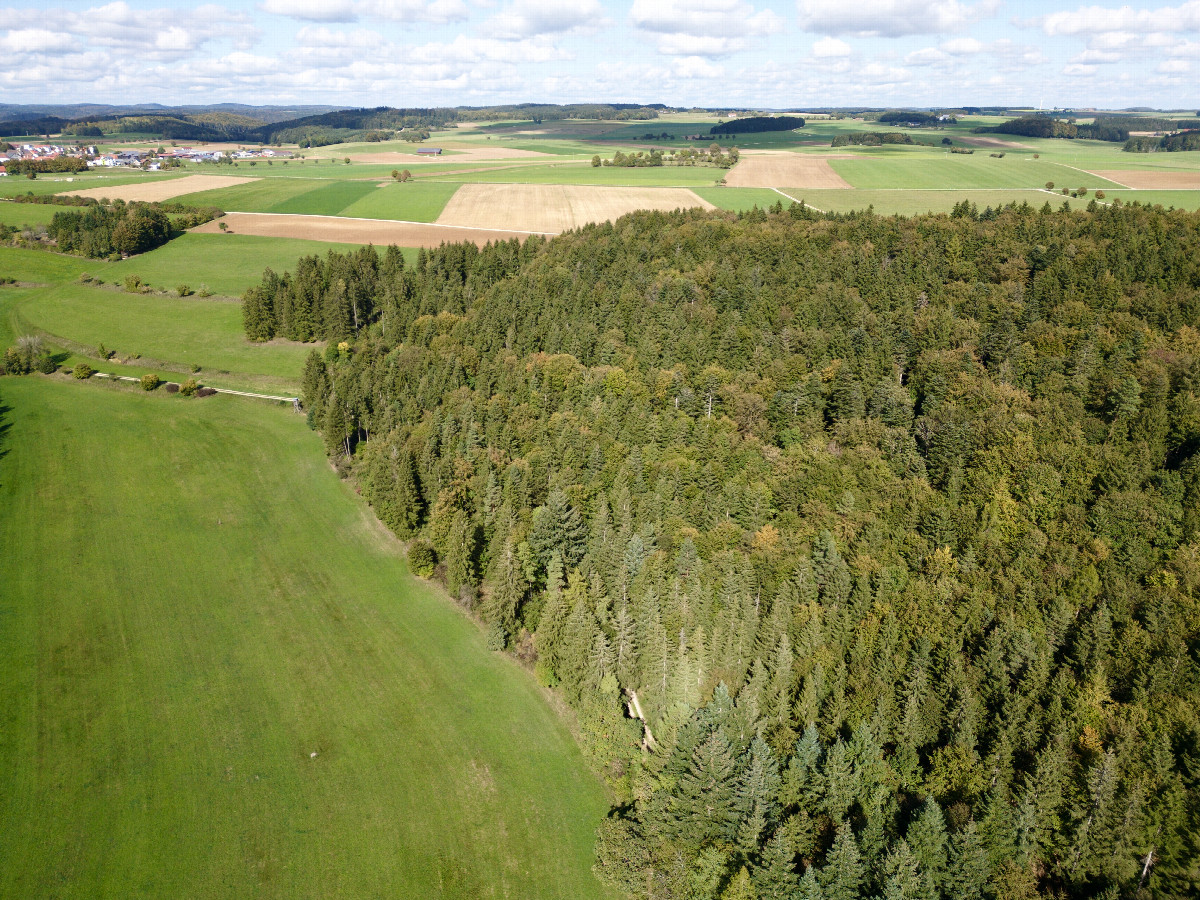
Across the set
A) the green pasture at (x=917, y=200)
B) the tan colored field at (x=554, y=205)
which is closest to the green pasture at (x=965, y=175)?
the green pasture at (x=917, y=200)

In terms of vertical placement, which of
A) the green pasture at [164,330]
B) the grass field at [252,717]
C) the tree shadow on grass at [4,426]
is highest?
the green pasture at [164,330]

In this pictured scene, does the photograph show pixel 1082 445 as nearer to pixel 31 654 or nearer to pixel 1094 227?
pixel 1094 227

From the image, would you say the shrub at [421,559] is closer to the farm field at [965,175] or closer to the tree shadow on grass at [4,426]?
the tree shadow on grass at [4,426]

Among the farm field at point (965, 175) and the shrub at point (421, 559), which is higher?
the farm field at point (965, 175)

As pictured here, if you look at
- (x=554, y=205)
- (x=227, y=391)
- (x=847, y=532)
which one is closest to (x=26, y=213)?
(x=227, y=391)

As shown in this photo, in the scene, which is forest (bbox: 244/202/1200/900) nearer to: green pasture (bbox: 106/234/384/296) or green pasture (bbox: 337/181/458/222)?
green pasture (bbox: 106/234/384/296)

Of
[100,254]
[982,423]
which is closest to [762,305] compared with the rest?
[982,423]

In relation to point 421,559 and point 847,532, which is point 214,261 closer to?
point 421,559

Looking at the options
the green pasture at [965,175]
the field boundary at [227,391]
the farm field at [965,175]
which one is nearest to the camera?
the field boundary at [227,391]

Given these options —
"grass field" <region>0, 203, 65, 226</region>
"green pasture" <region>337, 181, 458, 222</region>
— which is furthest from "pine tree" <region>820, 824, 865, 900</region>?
"grass field" <region>0, 203, 65, 226</region>
